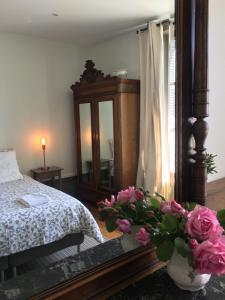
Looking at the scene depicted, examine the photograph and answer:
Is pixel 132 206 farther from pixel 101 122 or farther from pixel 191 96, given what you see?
pixel 101 122

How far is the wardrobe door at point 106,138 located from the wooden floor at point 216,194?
48.7 inches

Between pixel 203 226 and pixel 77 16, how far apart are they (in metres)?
1.32

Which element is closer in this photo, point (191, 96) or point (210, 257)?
point (210, 257)

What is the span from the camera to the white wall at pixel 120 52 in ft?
5.10

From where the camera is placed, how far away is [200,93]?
106cm

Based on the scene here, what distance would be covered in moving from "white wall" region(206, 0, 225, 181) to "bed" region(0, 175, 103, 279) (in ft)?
2.83

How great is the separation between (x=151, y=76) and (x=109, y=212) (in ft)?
2.99

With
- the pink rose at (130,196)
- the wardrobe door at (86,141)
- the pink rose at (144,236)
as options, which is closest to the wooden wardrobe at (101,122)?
the wardrobe door at (86,141)

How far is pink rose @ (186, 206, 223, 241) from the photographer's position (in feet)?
2.11

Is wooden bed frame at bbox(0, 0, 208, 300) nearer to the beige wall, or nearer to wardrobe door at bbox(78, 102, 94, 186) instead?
the beige wall

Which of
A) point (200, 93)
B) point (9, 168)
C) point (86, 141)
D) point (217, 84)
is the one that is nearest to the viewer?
point (200, 93)

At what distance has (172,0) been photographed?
1.05 meters

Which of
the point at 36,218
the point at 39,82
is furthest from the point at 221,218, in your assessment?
the point at 39,82

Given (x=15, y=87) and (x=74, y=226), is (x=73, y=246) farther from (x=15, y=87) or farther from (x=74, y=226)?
(x=15, y=87)
